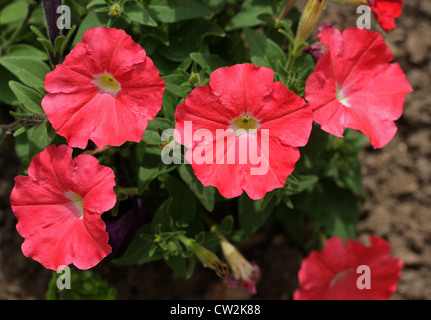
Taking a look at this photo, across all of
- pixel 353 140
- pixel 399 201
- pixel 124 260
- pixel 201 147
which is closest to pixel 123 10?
pixel 201 147

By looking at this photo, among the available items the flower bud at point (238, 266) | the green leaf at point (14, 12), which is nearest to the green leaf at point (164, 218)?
the flower bud at point (238, 266)

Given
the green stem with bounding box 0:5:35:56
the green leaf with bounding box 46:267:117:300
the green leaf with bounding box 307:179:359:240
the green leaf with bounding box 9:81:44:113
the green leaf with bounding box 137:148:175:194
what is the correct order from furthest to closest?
the green leaf with bounding box 307:179:359:240, the green leaf with bounding box 46:267:117:300, the green stem with bounding box 0:5:35:56, the green leaf with bounding box 137:148:175:194, the green leaf with bounding box 9:81:44:113

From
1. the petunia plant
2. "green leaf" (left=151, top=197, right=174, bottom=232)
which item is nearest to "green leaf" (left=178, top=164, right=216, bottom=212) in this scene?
the petunia plant

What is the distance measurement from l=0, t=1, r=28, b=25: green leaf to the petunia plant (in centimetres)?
1

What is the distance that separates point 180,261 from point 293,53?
3.16ft

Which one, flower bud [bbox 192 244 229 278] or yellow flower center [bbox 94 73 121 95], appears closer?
yellow flower center [bbox 94 73 121 95]

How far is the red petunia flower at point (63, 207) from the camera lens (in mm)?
1584

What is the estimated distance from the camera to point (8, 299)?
8.21 feet

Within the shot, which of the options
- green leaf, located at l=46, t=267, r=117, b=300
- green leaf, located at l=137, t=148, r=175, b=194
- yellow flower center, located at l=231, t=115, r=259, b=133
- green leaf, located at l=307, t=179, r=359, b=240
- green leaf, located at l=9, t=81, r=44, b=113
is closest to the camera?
yellow flower center, located at l=231, t=115, r=259, b=133

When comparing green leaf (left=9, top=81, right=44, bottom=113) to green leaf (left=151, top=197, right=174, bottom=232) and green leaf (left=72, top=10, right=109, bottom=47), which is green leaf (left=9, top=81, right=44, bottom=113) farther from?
green leaf (left=151, top=197, right=174, bottom=232)

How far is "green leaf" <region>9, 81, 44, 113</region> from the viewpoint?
178 cm

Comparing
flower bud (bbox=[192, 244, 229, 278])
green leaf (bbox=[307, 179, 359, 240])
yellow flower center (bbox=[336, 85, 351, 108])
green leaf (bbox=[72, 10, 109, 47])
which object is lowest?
green leaf (bbox=[307, 179, 359, 240])

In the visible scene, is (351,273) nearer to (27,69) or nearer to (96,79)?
(96,79)

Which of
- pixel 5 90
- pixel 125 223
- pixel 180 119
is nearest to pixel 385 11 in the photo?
pixel 180 119
